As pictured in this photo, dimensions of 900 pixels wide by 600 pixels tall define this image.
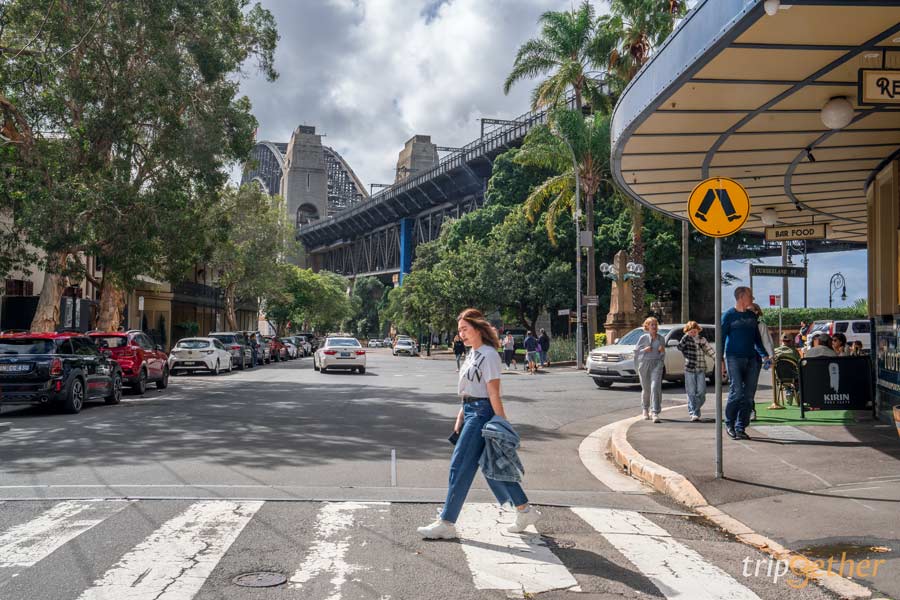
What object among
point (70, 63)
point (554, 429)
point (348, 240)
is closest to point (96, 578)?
point (554, 429)

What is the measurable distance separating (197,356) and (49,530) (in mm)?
26667

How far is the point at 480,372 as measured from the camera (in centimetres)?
623

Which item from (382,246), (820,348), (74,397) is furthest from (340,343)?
(382,246)

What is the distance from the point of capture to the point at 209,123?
84.9ft

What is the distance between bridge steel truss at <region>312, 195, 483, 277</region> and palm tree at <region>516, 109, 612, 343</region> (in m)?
43.2

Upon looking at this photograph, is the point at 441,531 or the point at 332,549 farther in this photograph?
the point at 441,531

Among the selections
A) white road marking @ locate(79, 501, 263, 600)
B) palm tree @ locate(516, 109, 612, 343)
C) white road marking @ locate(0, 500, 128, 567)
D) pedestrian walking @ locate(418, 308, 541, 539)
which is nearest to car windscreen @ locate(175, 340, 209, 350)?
palm tree @ locate(516, 109, 612, 343)

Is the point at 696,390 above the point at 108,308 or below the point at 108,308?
below

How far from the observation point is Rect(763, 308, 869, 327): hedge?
46.1 metres

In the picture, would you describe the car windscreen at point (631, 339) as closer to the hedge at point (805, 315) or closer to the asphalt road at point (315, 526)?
the asphalt road at point (315, 526)

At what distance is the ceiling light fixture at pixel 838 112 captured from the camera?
10094 millimetres

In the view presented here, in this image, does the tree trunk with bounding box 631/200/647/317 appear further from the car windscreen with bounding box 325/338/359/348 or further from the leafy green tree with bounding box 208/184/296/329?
the leafy green tree with bounding box 208/184/296/329

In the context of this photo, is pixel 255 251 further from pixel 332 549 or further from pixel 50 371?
pixel 332 549

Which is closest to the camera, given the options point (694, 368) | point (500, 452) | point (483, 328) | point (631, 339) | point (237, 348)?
point (500, 452)
